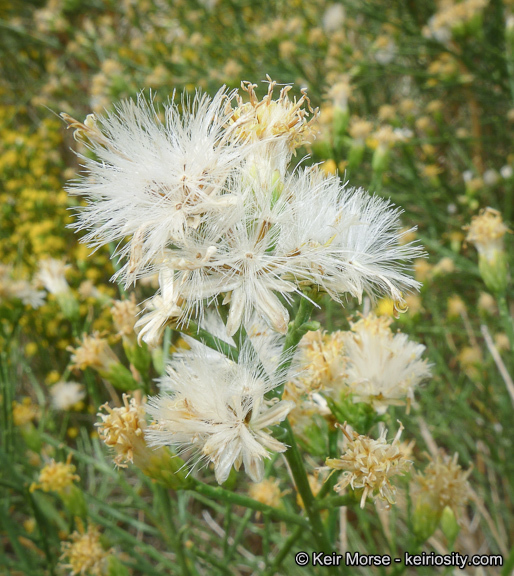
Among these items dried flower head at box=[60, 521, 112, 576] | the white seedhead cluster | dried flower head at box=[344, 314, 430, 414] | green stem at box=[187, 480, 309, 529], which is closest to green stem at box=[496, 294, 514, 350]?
dried flower head at box=[344, 314, 430, 414]

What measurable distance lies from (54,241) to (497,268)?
2.45m

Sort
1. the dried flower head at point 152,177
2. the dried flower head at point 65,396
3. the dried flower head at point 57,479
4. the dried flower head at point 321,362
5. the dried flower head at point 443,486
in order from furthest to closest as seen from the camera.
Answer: the dried flower head at point 65,396 → the dried flower head at point 57,479 → the dried flower head at point 443,486 → the dried flower head at point 321,362 → the dried flower head at point 152,177

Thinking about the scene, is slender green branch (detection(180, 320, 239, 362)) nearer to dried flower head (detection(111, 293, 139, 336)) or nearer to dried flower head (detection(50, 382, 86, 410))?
dried flower head (detection(111, 293, 139, 336))

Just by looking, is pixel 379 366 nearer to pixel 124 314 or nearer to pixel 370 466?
pixel 370 466

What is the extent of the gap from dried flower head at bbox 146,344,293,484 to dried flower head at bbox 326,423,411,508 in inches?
6.2

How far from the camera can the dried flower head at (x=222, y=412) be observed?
722 millimetres

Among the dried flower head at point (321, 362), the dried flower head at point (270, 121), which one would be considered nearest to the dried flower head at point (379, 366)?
the dried flower head at point (321, 362)

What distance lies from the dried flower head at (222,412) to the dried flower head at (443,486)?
47 centimetres

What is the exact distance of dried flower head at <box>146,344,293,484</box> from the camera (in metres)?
0.72

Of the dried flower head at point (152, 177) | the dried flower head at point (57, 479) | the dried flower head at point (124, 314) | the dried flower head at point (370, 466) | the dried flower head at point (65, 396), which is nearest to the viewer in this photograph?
the dried flower head at point (152, 177)

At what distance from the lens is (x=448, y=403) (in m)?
2.28

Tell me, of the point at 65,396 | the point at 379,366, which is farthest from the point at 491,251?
the point at 65,396

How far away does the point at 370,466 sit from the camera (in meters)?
0.81

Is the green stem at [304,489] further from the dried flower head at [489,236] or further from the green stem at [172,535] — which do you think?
the dried flower head at [489,236]
